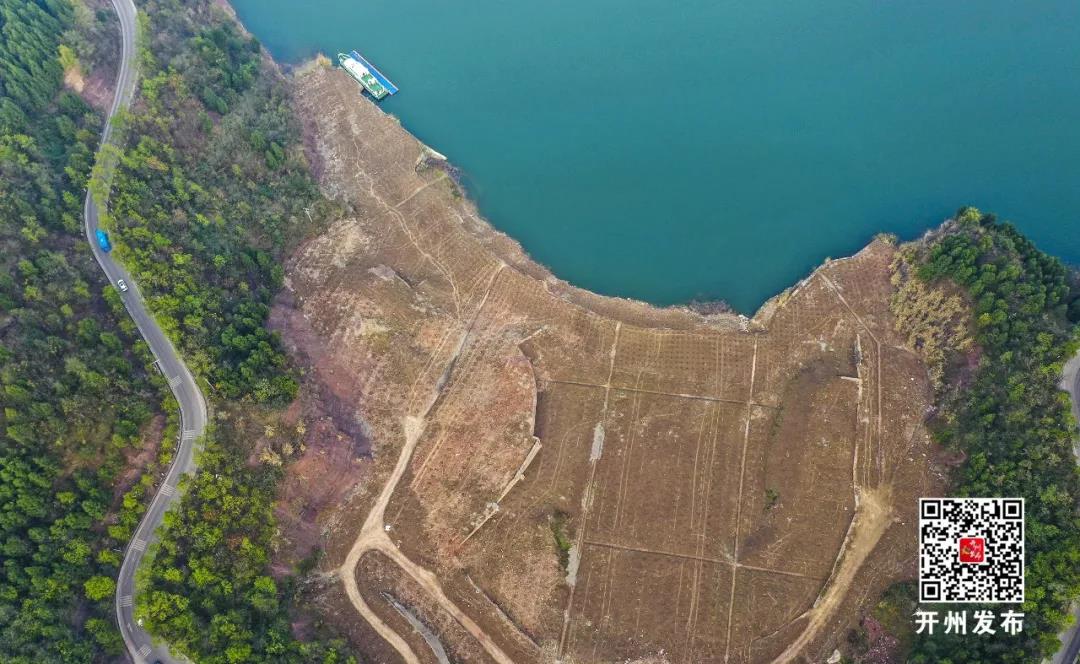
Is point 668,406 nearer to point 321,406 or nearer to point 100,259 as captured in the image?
point 321,406

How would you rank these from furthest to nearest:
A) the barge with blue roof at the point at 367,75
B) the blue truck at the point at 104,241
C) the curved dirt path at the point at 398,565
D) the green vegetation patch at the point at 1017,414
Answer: the barge with blue roof at the point at 367,75 → the blue truck at the point at 104,241 → the curved dirt path at the point at 398,565 → the green vegetation patch at the point at 1017,414

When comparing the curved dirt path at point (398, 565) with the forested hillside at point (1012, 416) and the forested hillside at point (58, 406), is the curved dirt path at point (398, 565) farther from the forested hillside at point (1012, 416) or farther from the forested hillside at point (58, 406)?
the forested hillside at point (1012, 416)

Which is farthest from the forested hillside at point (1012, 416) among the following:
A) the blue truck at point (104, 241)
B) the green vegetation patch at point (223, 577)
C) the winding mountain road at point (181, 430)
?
the blue truck at point (104, 241)

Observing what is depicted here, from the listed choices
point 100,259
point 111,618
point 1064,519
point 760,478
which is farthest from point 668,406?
point 100,259

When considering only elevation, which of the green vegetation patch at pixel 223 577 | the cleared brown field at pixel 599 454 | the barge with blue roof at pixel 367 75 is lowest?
the green vegetation patch at pixel 223 577

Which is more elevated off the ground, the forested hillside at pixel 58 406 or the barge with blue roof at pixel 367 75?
the barge with blue roof at pixel 367 75

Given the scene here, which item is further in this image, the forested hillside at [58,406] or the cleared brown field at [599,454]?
the cleared brown field at [599,454]

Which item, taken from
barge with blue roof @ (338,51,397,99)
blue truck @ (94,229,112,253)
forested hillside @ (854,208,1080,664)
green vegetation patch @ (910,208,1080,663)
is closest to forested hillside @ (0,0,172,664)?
blue truck @ (94,229,112,253)
